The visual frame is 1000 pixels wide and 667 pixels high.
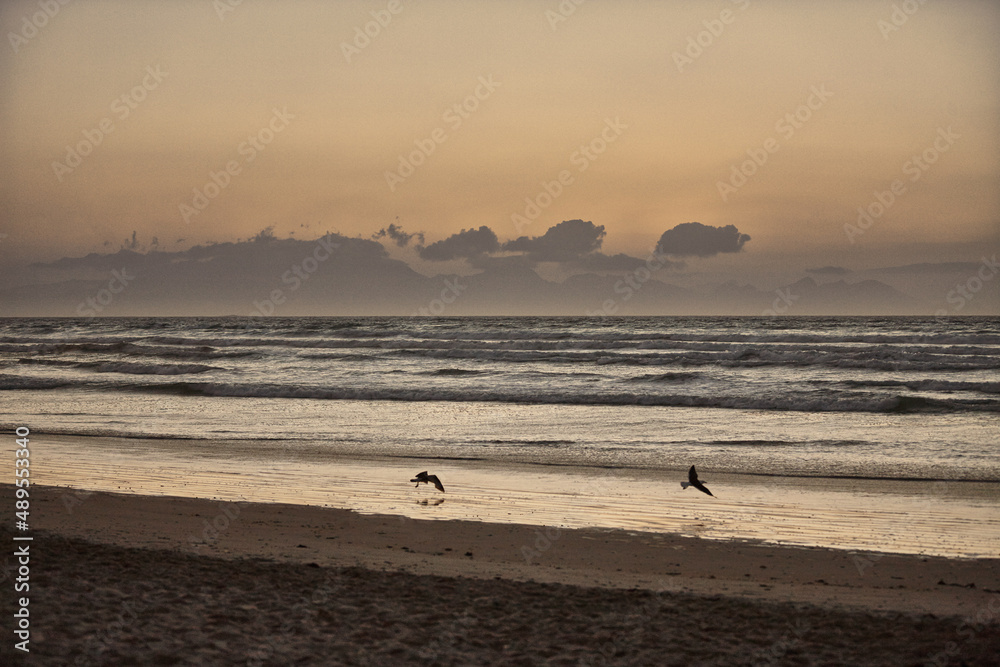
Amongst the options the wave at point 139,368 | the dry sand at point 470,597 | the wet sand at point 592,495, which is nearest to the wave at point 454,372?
the wave at point 139,368

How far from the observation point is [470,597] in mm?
6164

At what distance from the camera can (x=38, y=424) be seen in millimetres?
17781

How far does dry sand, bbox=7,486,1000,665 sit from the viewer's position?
16.3 feet

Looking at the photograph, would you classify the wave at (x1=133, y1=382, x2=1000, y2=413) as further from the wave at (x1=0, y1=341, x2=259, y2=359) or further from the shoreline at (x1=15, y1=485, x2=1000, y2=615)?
the wave at (x1=0, y1=341, x2=259, y2=359)

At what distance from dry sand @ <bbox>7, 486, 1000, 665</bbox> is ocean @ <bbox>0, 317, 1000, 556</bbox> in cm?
114

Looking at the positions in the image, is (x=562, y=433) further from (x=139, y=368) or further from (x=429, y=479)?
(x=139, y=368)

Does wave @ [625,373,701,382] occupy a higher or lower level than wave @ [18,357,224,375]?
higher

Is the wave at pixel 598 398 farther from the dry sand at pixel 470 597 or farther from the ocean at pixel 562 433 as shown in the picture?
the dry sand at pixel 470 597

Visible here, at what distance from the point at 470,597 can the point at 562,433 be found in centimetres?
1078

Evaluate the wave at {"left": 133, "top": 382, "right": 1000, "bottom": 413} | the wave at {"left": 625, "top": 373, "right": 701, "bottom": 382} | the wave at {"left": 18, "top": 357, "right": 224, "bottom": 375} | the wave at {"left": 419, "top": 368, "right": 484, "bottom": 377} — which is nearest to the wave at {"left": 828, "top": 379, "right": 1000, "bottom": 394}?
the wave at {"left": 133, "top": 382, "right": 1000, "bottom": 413}

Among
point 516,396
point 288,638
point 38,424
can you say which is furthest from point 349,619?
point 516,396

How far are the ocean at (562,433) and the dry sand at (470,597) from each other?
1144 mm

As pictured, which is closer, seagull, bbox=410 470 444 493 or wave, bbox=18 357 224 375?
seagull, bbox=410 470 444 493

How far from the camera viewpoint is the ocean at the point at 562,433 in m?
10.3
